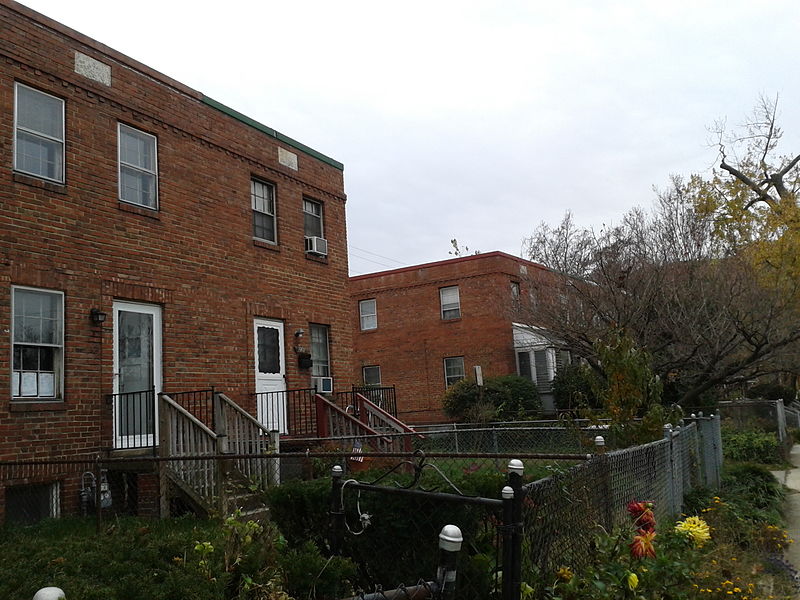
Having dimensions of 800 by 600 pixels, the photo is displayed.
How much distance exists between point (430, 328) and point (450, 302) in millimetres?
A: 1354

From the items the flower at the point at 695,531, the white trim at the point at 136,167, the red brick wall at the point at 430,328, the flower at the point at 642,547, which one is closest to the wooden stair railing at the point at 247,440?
the white trim at the point at 136,167

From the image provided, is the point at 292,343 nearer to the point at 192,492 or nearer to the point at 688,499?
the point at 192,492

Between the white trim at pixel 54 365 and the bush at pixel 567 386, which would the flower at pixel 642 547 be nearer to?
the white trim at pixel 54 365

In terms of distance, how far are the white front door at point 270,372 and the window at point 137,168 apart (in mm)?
3001

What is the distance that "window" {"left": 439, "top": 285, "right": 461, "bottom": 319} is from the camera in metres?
28.7

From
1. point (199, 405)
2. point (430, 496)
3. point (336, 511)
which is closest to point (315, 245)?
point (199, 405)

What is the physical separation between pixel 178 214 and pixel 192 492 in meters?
4.80

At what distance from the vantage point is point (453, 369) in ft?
93.9

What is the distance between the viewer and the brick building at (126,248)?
30.7 ft

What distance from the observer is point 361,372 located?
31.1 metres

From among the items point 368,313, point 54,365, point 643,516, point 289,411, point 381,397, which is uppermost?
point 368,313

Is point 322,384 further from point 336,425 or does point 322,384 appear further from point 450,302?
point 450,302

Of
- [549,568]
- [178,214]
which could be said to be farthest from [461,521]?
[178,214]

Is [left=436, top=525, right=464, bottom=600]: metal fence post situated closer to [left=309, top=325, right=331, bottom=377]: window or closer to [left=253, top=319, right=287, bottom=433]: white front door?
[left=253, top=319, right=287, bottom=433]: white front door
